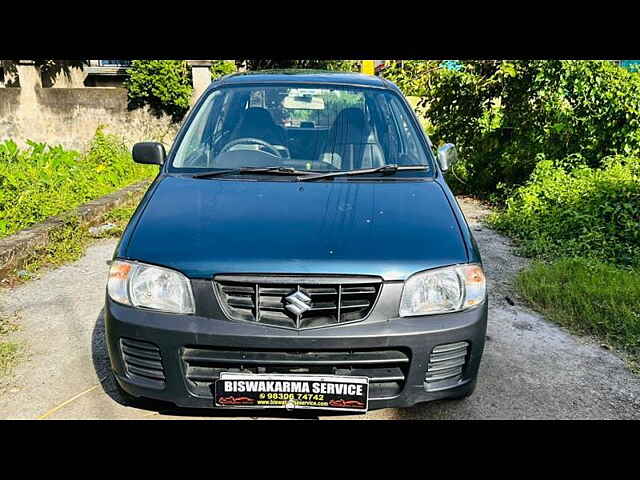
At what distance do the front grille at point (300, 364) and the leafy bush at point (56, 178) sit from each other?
12.8 feet

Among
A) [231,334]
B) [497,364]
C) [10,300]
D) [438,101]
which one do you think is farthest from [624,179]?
[10,300]

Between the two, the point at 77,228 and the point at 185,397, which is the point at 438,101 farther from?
the point at 185,397

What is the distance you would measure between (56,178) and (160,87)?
3380 mm

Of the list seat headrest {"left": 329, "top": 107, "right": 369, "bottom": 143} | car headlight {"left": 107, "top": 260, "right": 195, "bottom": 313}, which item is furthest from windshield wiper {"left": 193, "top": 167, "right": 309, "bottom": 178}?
car headlight {"left": 107, "top": 260, "right": 195, "bottom": 313}

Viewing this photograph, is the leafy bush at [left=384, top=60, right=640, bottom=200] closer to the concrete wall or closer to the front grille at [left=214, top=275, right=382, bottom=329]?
the concrete wall

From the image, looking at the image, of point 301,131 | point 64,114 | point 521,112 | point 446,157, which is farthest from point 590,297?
point 64,114

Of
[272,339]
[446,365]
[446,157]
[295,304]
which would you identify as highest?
[446,157]

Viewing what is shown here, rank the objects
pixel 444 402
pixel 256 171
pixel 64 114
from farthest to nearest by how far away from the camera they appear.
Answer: pixel 64 114
pixel 256 171
pixel 444 402

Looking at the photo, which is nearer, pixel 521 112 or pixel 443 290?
pixel 443 290

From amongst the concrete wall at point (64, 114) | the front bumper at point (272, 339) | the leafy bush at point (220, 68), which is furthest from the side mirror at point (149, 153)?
the leafy bush at point (220, 68)

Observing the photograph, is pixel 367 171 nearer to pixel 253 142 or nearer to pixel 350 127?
pixel 350 127

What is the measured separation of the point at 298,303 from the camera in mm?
2264

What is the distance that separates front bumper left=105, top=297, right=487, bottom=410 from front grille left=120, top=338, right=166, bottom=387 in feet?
0.04

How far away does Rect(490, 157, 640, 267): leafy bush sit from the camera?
217 inches
